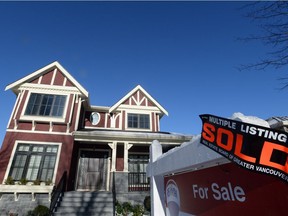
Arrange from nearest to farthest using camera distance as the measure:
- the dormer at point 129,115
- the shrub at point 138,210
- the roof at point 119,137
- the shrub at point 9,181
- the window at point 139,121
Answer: the shrub at point 138,210, the shrub at point 9,181, the roof at point 119,137, the dormer at point 129,115, the window at point 139,121

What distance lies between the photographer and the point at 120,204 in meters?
9.88

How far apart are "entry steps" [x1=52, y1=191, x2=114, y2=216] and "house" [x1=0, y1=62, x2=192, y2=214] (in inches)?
35.3

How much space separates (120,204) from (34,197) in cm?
424

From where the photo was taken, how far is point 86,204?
9242 millimetres

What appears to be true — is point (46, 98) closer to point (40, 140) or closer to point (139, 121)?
point (40, 140)

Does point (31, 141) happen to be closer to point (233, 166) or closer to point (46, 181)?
point (46, 181)

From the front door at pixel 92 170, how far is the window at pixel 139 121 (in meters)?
3.22

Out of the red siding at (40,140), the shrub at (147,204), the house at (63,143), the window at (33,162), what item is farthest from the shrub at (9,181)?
the shrub at (147,204)

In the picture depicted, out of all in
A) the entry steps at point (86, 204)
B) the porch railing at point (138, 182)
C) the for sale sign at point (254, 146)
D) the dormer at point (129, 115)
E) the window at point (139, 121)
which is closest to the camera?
the for sale sign at point (254, 146)

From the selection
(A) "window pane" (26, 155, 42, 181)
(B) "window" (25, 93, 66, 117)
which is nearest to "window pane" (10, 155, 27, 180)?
(A) "window pane" (26, 155, 42, 181)

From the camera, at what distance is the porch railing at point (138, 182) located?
12.1m

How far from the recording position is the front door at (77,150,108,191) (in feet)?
39.8

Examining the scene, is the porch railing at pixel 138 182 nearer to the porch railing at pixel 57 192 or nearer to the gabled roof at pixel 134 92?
the porch railing at pixel 57 192

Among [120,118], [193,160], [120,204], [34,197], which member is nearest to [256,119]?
[193,160]
